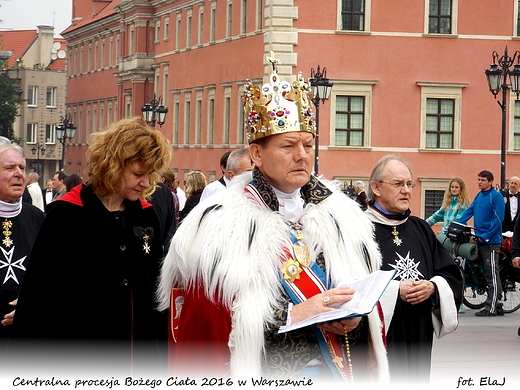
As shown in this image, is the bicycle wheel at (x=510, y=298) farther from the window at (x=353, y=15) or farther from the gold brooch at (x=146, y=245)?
the window at (x=353, y=15)

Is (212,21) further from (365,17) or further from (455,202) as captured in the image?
(455,202)

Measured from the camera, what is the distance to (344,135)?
40.3 m

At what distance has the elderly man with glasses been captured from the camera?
6.76 m

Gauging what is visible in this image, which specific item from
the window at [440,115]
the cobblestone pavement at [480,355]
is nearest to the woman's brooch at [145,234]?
the cobblestone pavement at [480,355]

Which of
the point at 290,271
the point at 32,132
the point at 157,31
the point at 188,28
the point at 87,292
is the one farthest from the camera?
the point at 32,132

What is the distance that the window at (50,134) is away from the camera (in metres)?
100

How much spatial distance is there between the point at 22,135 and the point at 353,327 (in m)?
98.0

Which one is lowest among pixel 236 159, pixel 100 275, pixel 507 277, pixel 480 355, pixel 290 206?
pixel 480 355

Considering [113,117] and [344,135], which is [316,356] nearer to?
[344,135]

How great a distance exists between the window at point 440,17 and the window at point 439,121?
2479 millimetres

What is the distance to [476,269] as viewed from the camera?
54.3 feet

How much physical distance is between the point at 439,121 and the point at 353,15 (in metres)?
4.75

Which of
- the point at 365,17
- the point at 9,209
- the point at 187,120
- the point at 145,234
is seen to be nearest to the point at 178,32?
the point at 187,120

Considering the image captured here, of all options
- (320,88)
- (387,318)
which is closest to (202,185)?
(387,318)
